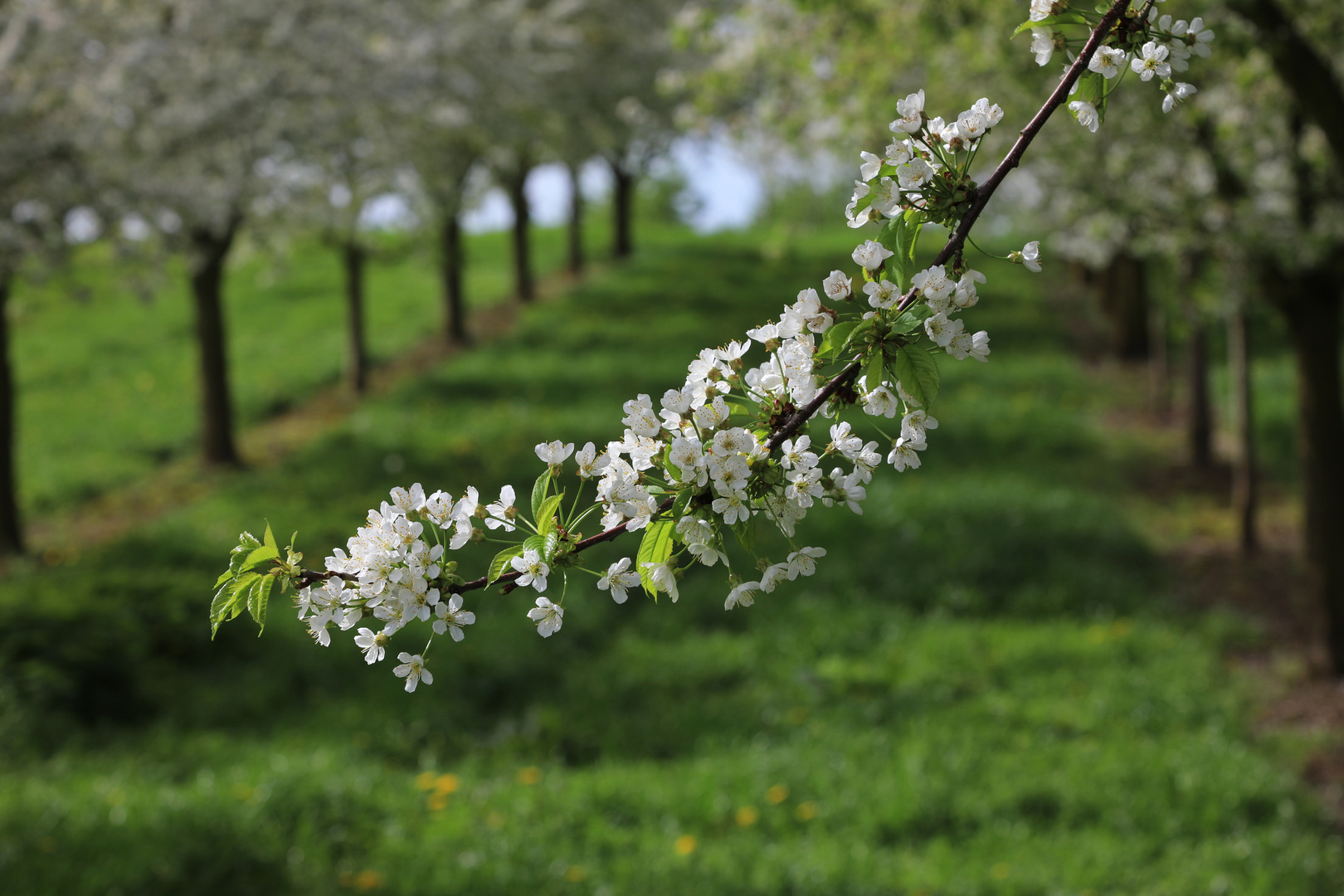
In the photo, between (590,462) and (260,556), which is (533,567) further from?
(260,556)

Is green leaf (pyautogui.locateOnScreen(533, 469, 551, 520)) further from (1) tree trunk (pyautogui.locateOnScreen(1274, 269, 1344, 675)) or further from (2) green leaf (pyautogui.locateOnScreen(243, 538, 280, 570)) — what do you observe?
(1) tree trunk (pyautogui.locateOnScreen(1274, 269, 1344, 675))

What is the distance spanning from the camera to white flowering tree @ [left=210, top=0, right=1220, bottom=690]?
1359 mm

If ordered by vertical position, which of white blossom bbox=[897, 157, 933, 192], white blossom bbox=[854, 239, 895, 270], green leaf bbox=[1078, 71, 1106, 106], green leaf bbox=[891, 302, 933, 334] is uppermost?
A: green leaf bbox=[1078, 71, 1106, 106]

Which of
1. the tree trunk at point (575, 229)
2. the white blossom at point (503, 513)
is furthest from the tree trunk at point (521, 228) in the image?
Result: the white blossom at point (503, 513)

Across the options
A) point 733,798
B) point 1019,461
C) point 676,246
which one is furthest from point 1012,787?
point 676,246

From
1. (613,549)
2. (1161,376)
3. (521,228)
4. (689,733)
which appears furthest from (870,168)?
(521,228)

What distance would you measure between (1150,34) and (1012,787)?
4682 millimetres

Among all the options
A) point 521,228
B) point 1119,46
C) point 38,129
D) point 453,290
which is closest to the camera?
point 1119,46

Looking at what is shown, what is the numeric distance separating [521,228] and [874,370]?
19.3 m

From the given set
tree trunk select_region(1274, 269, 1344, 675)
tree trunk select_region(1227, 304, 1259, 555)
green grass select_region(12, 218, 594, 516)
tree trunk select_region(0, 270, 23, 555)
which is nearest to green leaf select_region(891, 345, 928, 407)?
tree trunk select_region(1274, 269, 1344, 675)

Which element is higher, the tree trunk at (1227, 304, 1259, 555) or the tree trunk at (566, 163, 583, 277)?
the tree trunk at (566, 163, 583, 277)

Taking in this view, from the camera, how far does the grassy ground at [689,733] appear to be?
15.6 ft

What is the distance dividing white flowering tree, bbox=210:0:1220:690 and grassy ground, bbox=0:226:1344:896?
359 centimetres

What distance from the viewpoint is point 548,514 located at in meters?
1.41
